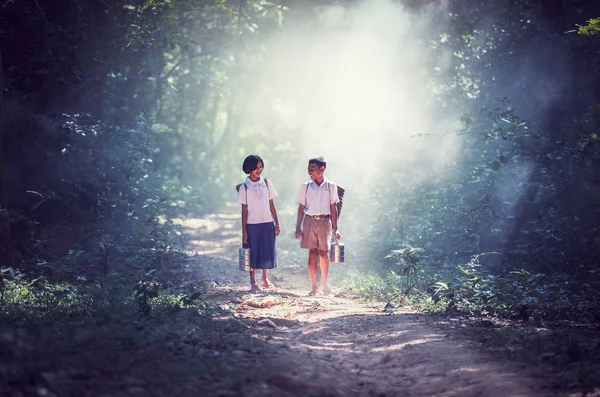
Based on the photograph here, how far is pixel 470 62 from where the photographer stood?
1673 cm

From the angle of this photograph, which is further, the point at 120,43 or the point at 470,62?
the point at 470,62

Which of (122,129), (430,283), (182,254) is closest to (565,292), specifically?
(430,283)

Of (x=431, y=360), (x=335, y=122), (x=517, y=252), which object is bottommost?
(x=431, y=360)

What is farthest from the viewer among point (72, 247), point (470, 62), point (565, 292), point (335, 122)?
point (335, 122)

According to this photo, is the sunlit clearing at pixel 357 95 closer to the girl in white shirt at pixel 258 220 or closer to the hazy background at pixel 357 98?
the hazy background at pixel 357 98

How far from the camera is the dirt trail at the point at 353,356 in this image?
17.3 feet

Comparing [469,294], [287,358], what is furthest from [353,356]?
[469,294]

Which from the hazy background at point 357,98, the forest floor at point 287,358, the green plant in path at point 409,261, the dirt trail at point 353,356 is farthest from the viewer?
the hazy background at point 357,98

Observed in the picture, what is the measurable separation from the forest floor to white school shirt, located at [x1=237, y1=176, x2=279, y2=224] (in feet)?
7.53

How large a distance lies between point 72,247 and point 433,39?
432 inches

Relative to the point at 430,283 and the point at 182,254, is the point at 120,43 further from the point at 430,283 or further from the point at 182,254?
the point at 430,283

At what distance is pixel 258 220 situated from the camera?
10641mm

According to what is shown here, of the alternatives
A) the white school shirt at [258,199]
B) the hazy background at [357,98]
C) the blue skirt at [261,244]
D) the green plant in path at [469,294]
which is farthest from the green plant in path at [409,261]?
the hazy background at [357,98]

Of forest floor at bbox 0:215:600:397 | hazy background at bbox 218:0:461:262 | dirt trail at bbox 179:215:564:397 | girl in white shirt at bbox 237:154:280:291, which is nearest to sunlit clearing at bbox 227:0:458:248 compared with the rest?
hazy background at bbox 218:0:461:262
